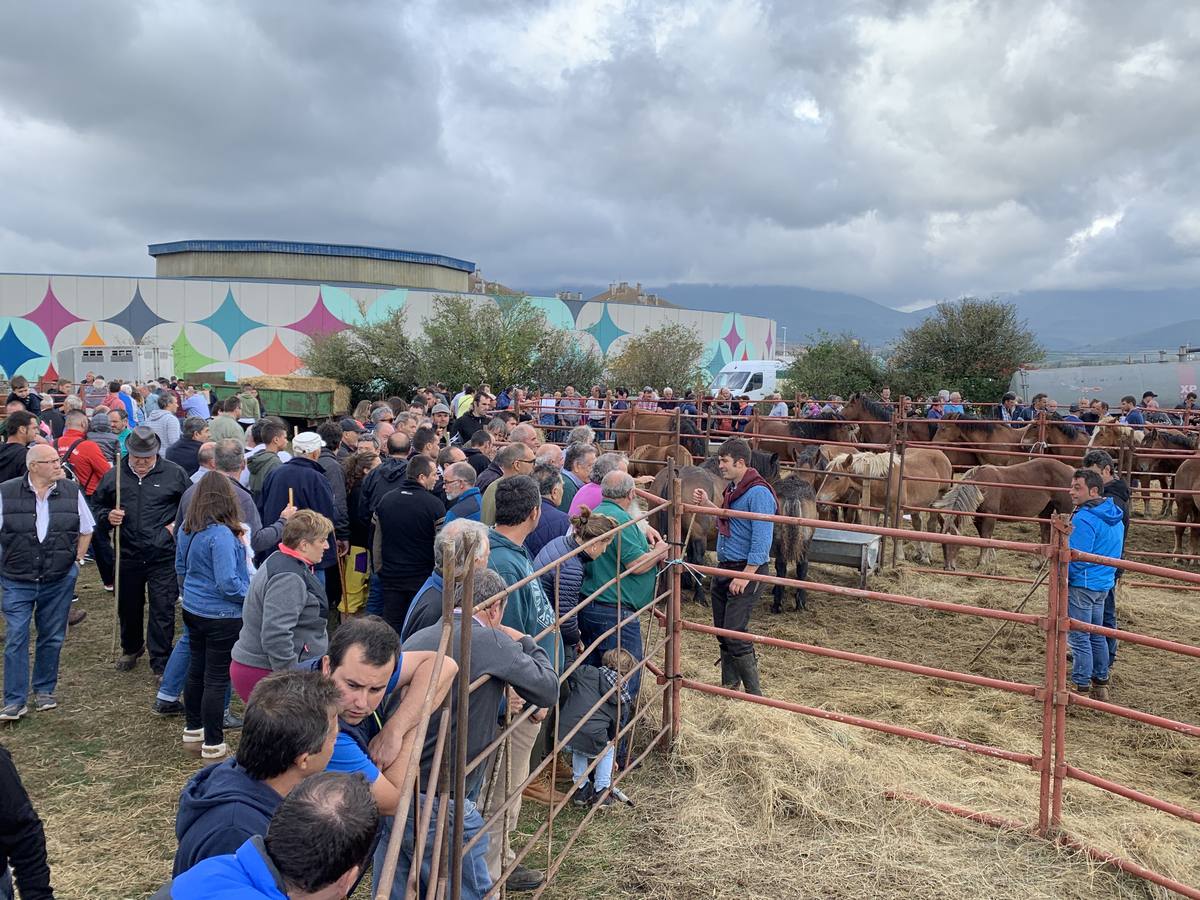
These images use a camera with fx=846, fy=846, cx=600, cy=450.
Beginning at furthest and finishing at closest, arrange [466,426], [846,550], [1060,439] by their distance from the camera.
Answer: [1060,439] < [466,426] < [846,550]

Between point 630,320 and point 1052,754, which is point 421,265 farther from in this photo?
point 1052,754

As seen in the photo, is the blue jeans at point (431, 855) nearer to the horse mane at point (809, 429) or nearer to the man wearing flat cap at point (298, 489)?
the man wearing flat cap at point (298, 489)

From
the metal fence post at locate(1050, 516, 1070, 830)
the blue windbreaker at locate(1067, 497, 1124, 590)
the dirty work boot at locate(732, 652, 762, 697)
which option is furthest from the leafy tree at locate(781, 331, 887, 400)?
the metal fence post at locate(1050, 516, 1070, 830)

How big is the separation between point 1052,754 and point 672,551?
2.09 metres

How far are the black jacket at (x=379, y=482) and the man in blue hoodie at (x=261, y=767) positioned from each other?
412 cm

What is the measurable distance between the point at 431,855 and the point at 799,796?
A: 2.06 meters

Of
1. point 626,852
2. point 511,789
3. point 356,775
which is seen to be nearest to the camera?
point 356,775

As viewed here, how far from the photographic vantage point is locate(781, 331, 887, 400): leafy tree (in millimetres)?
25531

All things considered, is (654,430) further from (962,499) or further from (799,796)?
(799,796)

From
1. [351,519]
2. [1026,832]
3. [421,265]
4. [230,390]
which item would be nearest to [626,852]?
[1026,832]

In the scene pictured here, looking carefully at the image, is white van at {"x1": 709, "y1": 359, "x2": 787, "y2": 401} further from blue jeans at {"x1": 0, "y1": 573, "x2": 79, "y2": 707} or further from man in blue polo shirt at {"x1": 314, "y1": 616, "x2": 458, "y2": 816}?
man in blue polo shirt at {"x1": 314, "y1": 616, "x2": 458, "y2": 816}

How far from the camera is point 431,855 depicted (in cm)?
274

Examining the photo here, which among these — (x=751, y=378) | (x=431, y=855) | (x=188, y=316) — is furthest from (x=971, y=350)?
(x=188, y=316)

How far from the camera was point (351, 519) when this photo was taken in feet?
22.8
